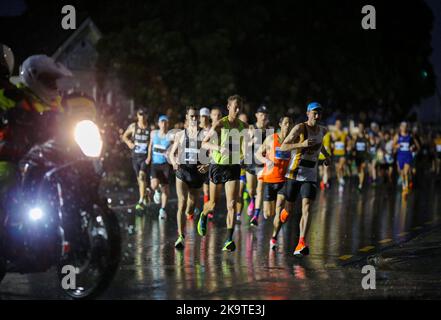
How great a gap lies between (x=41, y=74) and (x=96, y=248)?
5.20 feet

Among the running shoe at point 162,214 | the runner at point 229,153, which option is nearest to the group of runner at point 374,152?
the running shoe at point 162,214

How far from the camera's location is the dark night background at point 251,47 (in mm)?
43500

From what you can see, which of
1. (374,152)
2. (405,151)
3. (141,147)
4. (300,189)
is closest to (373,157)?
(374,152)

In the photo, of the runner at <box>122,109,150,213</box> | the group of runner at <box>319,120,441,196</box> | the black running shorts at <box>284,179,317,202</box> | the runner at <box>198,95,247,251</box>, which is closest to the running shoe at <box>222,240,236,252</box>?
the runner at <box>198,95,247,251</box>

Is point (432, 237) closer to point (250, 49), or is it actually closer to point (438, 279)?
point (438, 279)

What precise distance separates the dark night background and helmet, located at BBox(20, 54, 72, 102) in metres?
34.2

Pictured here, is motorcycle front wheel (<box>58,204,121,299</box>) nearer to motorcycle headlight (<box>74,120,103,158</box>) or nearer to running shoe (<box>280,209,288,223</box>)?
motorcycle headlight (<box>74,120,103,158</box>)

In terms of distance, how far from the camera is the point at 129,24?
161 feet

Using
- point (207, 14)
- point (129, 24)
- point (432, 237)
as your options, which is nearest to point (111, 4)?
point (129, 24)

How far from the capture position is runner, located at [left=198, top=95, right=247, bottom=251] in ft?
40.8

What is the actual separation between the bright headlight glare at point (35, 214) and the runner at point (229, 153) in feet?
15.0

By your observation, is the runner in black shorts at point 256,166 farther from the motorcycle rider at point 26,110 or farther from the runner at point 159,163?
the motorcycle rider at point 26,110

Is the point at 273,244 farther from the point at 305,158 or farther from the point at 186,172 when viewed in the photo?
the point at 186,172

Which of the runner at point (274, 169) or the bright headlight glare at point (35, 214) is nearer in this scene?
the bright headlight glare at point (35, 214)
